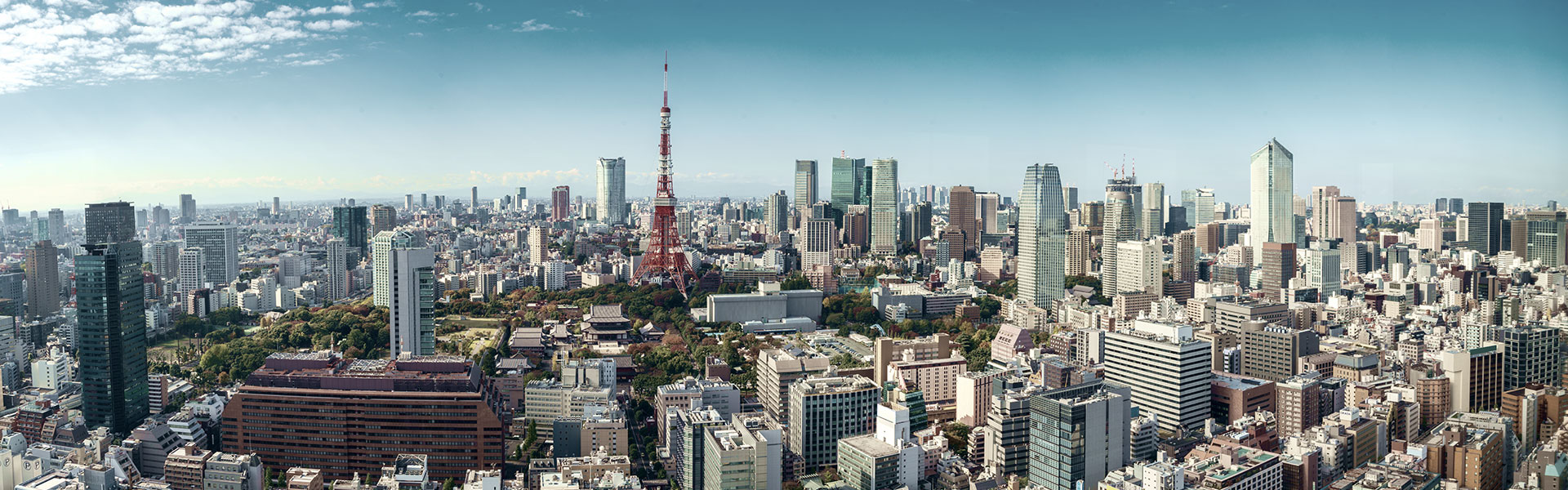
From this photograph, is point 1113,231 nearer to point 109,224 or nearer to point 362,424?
point 362,424

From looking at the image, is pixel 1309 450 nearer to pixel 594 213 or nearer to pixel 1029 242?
pixel 1029 242

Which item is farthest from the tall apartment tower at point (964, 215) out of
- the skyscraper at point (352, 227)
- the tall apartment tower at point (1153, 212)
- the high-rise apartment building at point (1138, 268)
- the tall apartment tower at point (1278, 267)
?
the skyscraper at point (352, 227)

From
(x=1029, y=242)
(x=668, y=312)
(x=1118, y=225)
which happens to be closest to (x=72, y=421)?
(x=668, y=312)

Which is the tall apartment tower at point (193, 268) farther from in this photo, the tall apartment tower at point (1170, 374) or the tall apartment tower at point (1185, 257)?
the tall apartment tower at point (1185, 257)

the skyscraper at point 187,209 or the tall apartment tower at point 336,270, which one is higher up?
the skyscraper at point 187,209

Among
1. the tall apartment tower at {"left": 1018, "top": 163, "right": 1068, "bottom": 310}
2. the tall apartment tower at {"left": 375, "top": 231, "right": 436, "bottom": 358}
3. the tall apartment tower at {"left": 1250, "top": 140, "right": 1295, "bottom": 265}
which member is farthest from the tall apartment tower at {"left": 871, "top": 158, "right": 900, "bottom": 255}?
the tall apartment tower at {"left": 375, "top": 231, "right": 436, "bottom": 358}

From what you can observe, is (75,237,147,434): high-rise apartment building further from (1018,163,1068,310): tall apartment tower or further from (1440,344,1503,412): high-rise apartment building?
(1018,163,1068,310): tall apartment tower
